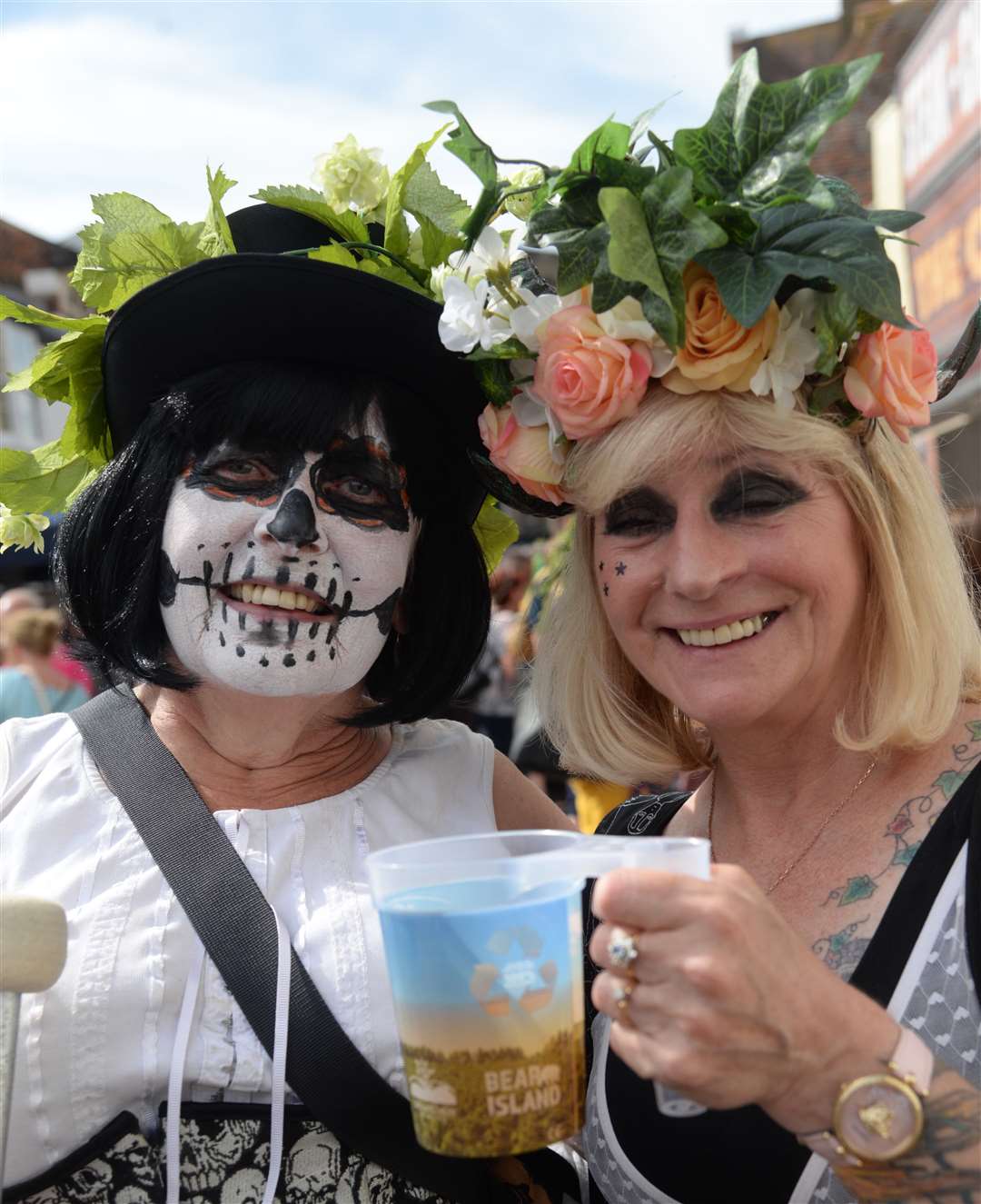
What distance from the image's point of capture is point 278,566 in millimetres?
1940

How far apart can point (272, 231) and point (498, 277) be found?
459 mm

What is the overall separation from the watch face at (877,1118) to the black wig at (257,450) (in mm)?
1103

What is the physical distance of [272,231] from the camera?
2127 millimetres

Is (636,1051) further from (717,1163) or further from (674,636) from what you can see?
(674,636)

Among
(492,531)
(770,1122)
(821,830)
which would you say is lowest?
(770,1122)

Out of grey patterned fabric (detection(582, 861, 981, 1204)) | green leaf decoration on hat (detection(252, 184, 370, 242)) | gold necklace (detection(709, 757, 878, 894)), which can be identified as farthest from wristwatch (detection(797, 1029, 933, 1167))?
green leaf decoration on hat (detection(252, 184, 370, 242))

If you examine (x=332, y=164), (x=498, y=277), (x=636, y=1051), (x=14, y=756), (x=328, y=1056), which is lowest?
(x=328, y=1056)

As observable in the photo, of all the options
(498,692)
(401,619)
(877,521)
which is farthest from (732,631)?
(498,692)

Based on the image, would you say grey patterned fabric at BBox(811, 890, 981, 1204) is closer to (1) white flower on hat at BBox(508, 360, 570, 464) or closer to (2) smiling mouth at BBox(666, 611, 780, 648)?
(2) smiling mouth at BBox(666, 611, 780, 648)

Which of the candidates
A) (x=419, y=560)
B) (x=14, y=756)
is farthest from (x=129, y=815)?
(x=419, y=560)

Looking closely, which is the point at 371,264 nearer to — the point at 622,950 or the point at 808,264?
the point at 808,264

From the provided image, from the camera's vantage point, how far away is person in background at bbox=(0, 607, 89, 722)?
18.7ft

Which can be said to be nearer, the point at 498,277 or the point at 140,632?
the point at 498,277

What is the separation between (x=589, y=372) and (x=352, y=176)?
2.08ft
